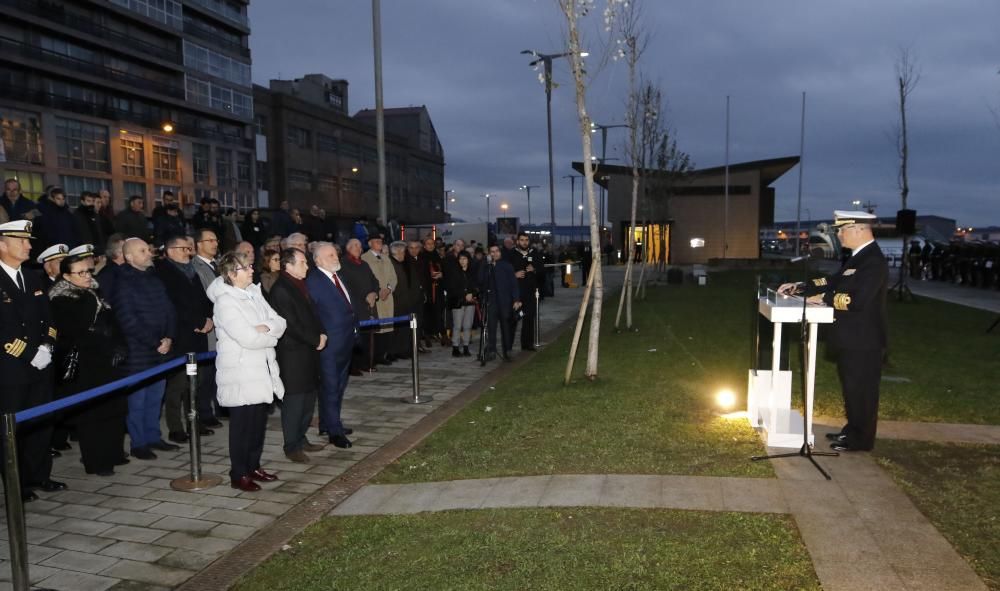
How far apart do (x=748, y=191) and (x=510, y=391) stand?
4770 centimetres

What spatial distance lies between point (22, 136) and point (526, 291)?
4058 cm

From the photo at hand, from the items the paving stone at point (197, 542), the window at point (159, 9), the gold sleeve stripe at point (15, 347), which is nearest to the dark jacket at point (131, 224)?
the gold sleeve stripe at point (15, 347)

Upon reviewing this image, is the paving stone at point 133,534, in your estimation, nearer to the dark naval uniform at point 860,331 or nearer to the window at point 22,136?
the dark naval uniform at point 860,331

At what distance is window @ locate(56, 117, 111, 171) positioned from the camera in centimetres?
4219

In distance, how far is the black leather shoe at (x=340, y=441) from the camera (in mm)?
6906

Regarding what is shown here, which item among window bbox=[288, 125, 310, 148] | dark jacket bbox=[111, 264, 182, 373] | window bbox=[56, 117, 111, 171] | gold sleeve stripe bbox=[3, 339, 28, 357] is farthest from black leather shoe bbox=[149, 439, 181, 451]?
window bbox=[288, 125, 310, 148]

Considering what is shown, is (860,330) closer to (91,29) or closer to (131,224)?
(131,224)

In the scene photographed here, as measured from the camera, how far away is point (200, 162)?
176ft

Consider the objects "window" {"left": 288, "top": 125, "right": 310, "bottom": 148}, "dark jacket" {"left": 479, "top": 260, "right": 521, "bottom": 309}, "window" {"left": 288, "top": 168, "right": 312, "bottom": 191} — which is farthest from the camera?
"window" {"left": 288, "top": 125, "right": 310, "bottom": 148}

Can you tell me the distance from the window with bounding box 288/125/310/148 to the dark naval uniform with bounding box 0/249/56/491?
195ft

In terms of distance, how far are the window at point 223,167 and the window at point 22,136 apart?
1489 cm

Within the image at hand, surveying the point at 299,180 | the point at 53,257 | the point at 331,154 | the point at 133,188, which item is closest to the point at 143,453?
the point at 53,257

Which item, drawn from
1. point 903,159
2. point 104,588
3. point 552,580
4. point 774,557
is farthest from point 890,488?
point 903,159

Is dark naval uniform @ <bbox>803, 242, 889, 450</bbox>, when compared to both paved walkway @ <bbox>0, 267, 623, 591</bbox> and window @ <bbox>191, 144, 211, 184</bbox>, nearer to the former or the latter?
paved walkway @ <bbox>0, 267, 623, 591</bbox>
